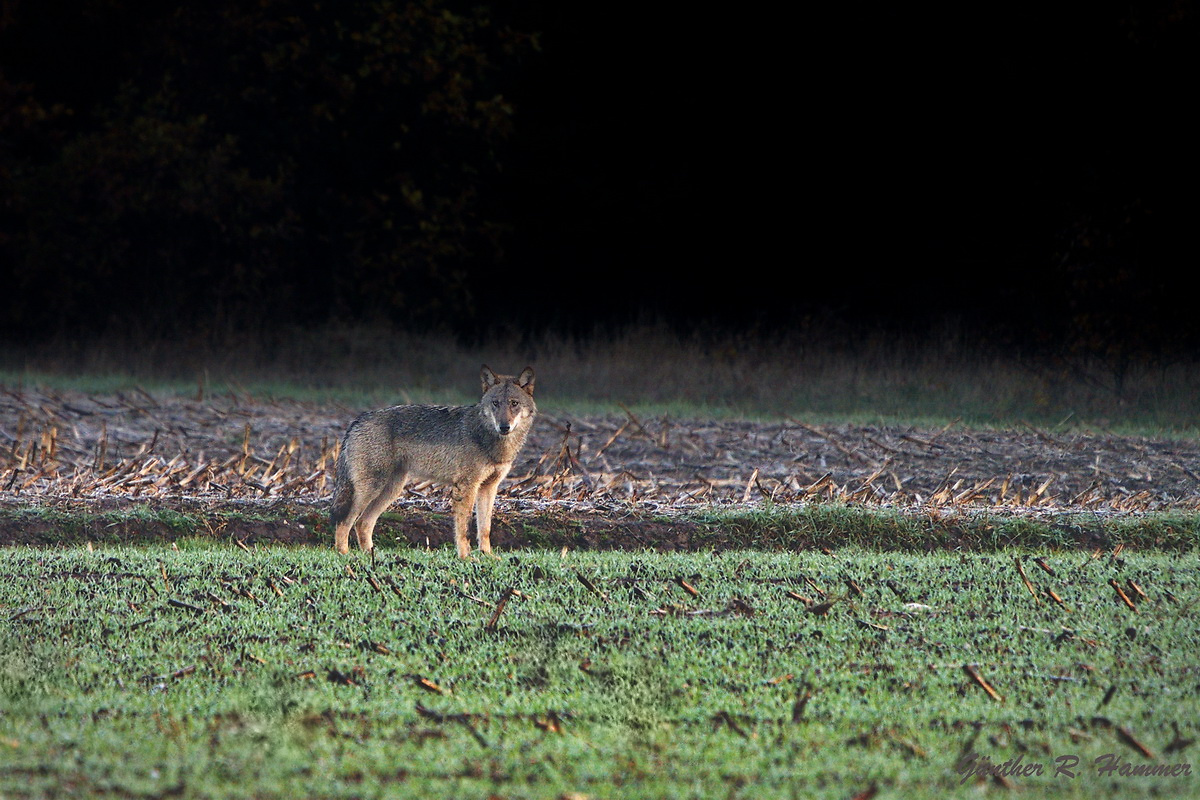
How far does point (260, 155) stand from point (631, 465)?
1399 centimetres

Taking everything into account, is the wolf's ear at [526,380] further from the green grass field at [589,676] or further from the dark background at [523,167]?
the dark background at [523,167]

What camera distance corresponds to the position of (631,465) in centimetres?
1070

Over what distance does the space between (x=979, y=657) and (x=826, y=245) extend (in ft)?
55.5

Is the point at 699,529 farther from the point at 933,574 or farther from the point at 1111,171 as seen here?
the point at 1111,171

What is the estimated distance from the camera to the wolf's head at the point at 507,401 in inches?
322

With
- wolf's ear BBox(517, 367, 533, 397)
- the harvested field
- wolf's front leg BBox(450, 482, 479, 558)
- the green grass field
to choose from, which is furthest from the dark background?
the green grass field

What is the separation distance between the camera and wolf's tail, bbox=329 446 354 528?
26.5ft

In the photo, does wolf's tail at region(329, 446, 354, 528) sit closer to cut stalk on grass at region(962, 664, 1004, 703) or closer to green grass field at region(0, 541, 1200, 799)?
green grass field at region(0, 541, 1200, 799)

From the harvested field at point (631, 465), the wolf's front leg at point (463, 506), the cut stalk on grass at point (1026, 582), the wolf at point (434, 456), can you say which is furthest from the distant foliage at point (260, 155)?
the cut stalk on grass at point (1026, 582)

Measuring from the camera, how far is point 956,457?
11031 mm

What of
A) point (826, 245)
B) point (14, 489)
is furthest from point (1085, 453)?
point (826, 245)

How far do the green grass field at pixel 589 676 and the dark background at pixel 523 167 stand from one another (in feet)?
46.1

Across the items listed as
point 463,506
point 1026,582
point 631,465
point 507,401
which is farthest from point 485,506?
point 1026,582

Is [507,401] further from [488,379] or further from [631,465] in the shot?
[631,465]
